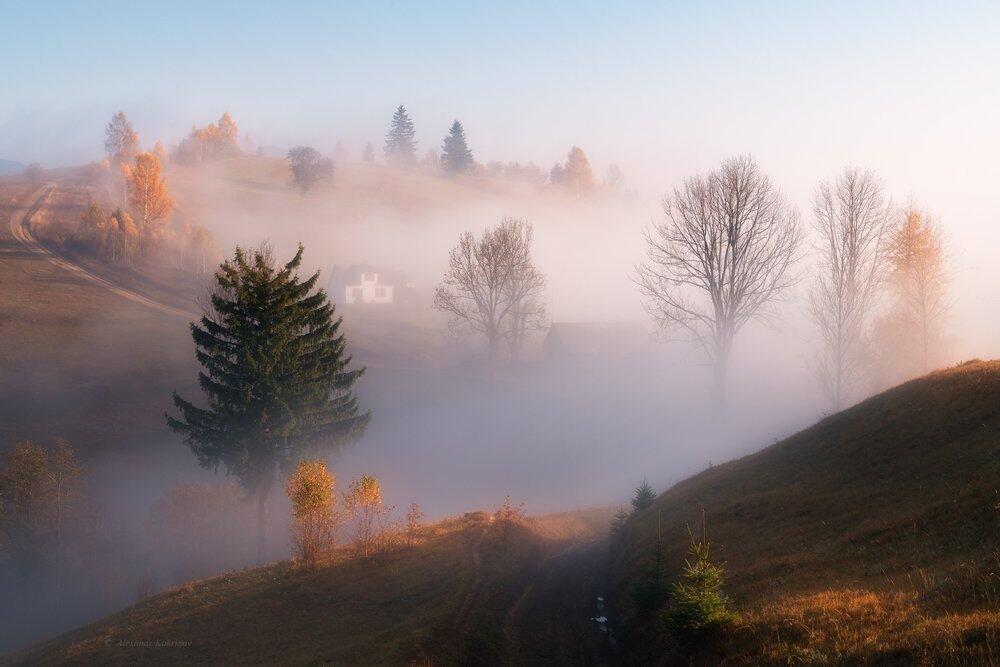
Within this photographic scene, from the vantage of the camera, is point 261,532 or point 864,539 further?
point 261,532

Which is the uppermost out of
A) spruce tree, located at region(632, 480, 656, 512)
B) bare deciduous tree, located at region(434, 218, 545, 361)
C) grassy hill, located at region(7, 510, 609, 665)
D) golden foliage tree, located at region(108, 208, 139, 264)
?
golden foliage tree, located at region(108, 208, 139, 264)

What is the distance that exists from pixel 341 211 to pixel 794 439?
14026 centimetres

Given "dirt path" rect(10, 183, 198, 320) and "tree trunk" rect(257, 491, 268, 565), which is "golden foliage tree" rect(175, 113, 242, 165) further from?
"tree trunk" rect(257, 491, 268, 565)

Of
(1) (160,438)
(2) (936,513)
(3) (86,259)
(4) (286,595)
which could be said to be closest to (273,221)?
(3) (86,259)

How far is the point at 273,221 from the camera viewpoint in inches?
5394

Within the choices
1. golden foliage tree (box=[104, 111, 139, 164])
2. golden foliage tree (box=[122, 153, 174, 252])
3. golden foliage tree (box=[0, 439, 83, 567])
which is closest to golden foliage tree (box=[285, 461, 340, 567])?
golden foliage tree (box=[0, 439, 83, 567])

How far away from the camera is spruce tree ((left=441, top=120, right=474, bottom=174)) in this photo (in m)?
197

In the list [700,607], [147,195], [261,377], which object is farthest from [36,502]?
[147,195]

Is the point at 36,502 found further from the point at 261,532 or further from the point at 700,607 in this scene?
the point at 700,607

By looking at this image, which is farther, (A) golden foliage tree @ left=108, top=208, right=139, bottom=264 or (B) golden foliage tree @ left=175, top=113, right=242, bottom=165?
(B) golden foliage tree @ left=175, top=113, right=242, bottom=165

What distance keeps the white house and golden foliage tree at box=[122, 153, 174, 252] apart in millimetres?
30284

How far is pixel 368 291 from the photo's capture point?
10619cm

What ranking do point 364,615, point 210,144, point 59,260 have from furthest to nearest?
point 210,144
point 59,260
point 364,615

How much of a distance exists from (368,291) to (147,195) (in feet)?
118
